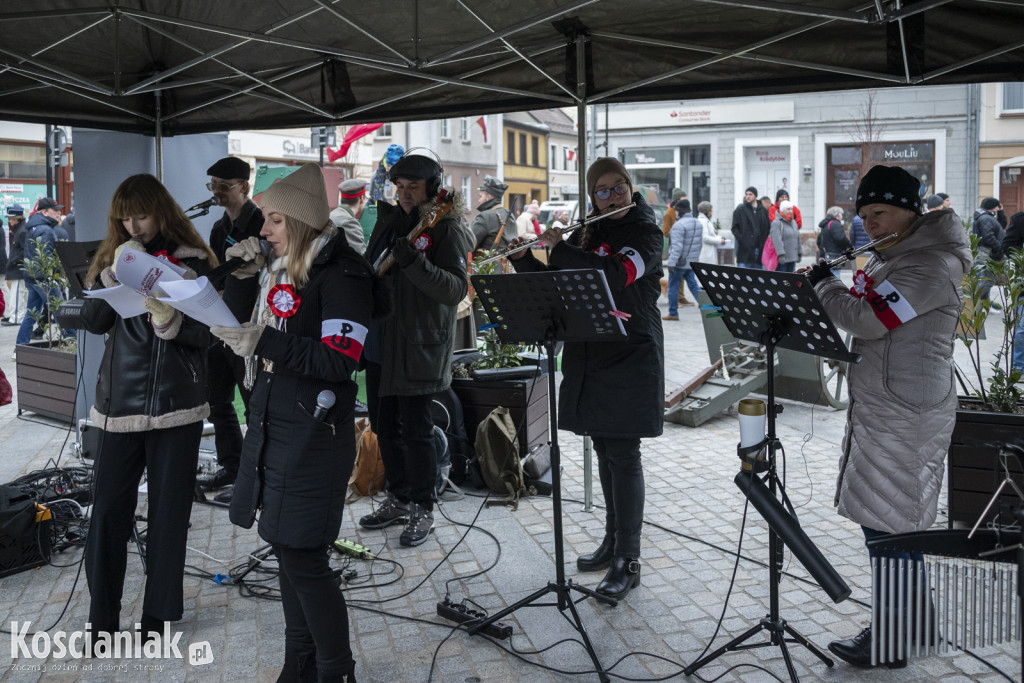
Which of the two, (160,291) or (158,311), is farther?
(158,311)

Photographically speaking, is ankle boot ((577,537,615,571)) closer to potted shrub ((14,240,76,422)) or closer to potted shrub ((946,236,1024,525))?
potted shrub ((946,236,1024,525))

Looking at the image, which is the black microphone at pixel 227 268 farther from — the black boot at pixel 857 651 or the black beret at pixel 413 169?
the black boot at pixel 857 651

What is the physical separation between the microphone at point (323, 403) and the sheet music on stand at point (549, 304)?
84cm

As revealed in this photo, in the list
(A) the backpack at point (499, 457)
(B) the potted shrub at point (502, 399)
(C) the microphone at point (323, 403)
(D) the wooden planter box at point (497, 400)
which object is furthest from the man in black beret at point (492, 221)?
(C) the microphone at point (323, 403)

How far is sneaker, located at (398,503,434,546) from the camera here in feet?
15.1

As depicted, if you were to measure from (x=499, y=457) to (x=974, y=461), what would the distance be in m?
2.59

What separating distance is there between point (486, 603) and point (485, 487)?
1.61 m

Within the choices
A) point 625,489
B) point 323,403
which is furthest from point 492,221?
point 323,403

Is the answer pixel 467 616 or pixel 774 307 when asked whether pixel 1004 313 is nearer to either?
pixel 774 307

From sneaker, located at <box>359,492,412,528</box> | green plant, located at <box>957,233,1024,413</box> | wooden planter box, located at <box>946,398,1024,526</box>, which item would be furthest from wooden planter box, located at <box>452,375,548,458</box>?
green plant, located at <box>957,233,1024,413</box>

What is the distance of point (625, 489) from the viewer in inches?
154

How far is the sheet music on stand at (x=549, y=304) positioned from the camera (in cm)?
320

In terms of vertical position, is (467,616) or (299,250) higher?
(299,250)

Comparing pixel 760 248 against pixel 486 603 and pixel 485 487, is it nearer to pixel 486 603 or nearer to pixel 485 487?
pixel 485 487
